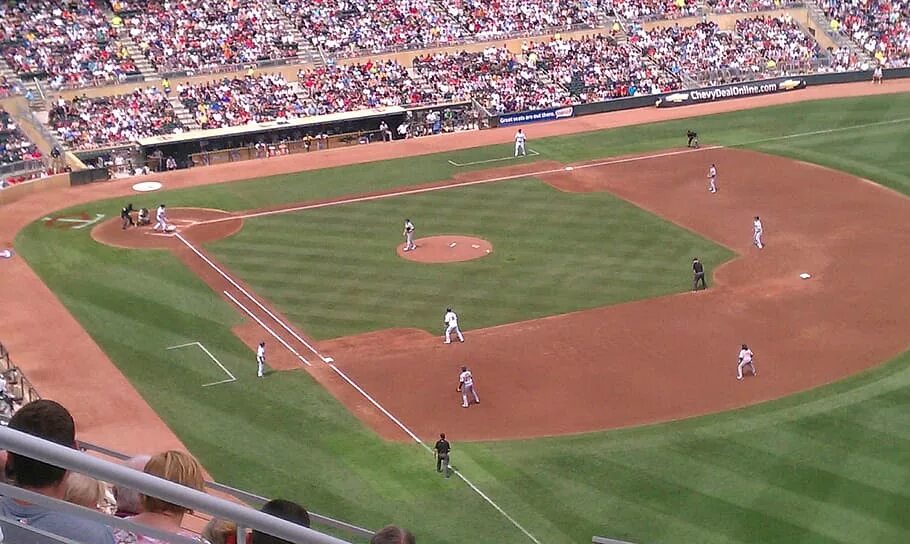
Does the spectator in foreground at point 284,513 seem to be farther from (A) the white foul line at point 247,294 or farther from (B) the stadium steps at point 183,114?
(B) the stadium steps at point 183,114

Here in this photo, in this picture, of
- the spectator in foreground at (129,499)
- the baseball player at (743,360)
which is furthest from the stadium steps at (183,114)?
the spectator in foreground at (129,499)

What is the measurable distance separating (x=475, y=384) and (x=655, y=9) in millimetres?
49161

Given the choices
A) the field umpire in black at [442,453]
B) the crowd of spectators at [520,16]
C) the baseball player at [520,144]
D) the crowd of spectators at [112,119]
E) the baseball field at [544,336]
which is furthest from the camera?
the crowd of spectators at [520,16]

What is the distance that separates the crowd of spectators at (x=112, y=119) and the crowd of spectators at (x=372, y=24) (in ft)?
35.6

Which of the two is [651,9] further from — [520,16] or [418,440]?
[418,440]

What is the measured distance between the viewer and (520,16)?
68.9 meters

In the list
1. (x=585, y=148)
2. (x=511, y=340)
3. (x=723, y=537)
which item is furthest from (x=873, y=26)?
(x=723, y=537)

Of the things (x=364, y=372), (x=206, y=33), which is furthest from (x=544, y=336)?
(x=206, y=33)

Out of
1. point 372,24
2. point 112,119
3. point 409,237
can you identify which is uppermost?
point 372,24

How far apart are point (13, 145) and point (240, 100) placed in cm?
1198

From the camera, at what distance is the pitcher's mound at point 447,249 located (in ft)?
128

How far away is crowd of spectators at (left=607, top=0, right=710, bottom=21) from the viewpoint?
234 feet

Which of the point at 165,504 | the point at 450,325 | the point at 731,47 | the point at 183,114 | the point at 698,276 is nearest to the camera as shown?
the point at 165,504

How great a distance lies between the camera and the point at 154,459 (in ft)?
20.1
